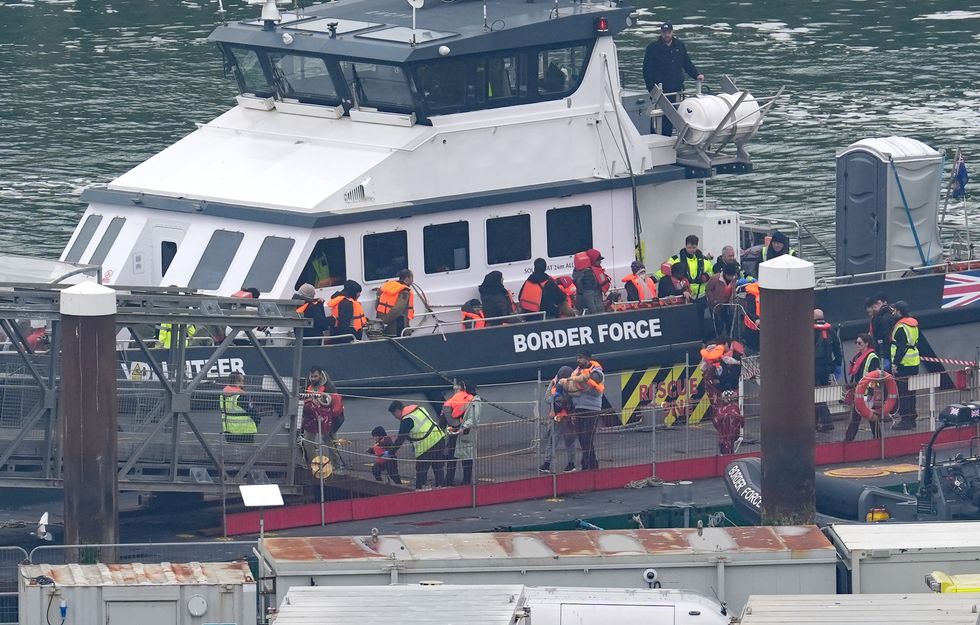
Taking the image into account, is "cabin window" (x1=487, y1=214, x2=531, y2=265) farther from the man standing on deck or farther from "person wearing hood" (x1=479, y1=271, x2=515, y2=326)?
the man standing on deck

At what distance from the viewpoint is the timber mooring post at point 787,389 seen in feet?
58.5

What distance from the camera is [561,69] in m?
22.5

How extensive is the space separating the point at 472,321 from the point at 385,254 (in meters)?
1.11

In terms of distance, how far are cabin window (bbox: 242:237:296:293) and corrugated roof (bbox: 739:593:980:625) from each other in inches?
292

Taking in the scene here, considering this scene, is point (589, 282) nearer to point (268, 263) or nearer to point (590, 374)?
point (590, 374)

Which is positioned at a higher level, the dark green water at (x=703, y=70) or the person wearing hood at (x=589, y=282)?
the person wearing hood at (x=589, y=282)

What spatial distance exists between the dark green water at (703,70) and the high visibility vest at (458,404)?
15448 millimetres

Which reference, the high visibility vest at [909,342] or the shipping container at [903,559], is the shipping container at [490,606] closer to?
the shipping container at [903,559]

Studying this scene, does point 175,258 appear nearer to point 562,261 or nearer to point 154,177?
point 154,177

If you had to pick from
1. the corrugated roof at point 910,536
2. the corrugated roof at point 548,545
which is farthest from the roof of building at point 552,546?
the corrugated roof at point 910,536

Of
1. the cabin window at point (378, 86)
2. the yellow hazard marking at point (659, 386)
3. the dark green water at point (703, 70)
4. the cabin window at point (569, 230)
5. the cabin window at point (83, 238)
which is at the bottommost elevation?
the dark green water at point (703, 70)

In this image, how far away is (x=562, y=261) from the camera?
74.3 feet

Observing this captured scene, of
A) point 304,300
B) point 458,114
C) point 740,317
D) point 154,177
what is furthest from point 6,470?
point 740,317

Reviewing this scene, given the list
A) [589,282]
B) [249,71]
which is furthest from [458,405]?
[249,71]
